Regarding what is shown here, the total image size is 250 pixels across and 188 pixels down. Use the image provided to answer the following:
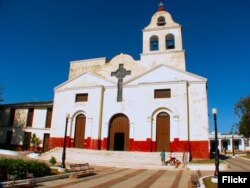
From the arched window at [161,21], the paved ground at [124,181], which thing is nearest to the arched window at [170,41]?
the arched window at [161,21]

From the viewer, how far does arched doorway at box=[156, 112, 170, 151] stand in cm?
2481

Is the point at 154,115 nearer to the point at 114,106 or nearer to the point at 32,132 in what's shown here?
the point at 114,106

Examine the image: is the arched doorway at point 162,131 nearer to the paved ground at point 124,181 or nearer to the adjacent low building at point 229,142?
the paved ground at point 124,181

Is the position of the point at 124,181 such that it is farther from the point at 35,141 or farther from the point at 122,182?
the point at 35,141

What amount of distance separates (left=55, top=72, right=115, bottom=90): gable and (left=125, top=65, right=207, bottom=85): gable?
4.33 metres

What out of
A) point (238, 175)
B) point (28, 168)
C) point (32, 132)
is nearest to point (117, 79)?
point (32, 132)

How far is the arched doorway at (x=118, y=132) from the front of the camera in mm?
27500

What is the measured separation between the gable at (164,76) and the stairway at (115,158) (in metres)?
8.11

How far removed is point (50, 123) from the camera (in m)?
32.4

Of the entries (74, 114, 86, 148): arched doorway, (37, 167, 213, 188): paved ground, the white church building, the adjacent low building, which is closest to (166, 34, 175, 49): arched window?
the white church building

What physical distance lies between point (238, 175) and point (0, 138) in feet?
115

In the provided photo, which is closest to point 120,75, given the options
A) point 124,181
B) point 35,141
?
point 35,141

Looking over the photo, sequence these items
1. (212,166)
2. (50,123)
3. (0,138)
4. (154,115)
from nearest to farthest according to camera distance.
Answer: (212,166) → (154,115) → (50,123) → (0,138)

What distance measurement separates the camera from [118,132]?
90.8ft
